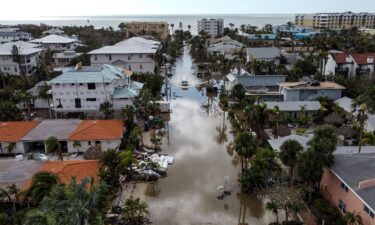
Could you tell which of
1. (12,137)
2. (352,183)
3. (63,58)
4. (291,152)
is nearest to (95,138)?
(12,137)

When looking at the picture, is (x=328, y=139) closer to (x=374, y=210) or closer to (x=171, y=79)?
(x=374, y=210)

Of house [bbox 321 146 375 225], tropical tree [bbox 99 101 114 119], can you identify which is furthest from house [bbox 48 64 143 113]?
house [bbox 321 146 375 225]

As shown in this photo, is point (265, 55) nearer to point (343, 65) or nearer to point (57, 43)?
point (343, 65)

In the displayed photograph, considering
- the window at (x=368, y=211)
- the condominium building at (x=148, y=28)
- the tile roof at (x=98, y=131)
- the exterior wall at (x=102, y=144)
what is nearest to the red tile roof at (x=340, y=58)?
the tile roof at (x=98, y=131)

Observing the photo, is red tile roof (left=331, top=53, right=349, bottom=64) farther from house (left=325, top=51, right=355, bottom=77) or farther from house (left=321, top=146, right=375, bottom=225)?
house (left=321, top=146, right=375, bottom=225)

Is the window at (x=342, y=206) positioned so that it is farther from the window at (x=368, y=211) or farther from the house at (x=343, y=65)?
the house at (x=343, y=65)

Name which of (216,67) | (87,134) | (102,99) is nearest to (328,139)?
(87,134)
